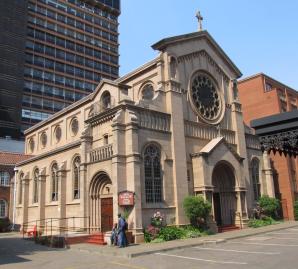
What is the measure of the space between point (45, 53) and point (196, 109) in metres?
65.4

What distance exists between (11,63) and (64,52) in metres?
15.9

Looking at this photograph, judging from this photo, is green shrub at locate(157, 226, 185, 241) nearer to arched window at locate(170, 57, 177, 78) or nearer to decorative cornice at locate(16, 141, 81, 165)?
decorative cornice at locate(16, 141, 81, 165)

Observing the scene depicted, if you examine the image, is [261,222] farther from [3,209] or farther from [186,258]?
[3,209]

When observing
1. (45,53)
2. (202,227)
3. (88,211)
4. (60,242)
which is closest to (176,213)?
(202,227)

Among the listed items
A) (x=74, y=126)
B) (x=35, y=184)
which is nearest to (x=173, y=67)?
(x=74, y=126)

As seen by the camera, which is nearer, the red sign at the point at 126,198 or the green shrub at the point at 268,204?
A: the red sign at the point at 126,198

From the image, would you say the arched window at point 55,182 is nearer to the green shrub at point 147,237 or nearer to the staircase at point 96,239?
the staircase at point 96,239

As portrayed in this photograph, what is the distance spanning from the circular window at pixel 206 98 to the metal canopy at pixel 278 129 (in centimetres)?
591

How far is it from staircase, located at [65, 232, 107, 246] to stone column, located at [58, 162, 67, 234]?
22.1 ft

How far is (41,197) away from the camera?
34.0m

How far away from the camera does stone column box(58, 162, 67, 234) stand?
1161 inches

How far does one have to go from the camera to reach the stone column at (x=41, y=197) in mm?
33312

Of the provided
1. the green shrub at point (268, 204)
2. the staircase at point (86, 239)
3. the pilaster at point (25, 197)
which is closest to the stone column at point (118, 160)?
the staircase at point (86, 239)

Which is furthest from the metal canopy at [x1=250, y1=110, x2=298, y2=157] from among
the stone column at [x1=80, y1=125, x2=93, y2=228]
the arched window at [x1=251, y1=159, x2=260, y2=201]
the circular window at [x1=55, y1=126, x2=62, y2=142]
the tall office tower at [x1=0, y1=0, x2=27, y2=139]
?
the tall office tower at [x1=0, y1=0, x2=27, y2=139]
